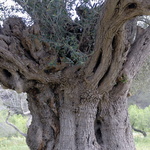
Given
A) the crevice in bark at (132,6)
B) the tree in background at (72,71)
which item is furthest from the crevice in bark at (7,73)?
the crevice in bark at (132,6)

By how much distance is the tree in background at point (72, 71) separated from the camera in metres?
4.70

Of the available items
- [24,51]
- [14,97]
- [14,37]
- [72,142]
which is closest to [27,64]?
[24,51]

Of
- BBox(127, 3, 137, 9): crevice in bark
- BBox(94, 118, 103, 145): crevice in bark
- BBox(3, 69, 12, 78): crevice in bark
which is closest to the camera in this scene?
BBox(127, 3, 137, 9): crevice in bark

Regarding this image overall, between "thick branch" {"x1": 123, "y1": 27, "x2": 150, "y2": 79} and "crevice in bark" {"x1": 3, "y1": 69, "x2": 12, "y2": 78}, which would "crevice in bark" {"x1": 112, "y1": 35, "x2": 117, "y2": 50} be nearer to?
"thick branch" {"x1": 123, "y1": 27, "x2": 150, "y2": 79}

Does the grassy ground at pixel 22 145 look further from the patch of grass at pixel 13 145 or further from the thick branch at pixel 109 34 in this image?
the thick branch at pixel 109 34

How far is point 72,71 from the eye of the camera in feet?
17.6

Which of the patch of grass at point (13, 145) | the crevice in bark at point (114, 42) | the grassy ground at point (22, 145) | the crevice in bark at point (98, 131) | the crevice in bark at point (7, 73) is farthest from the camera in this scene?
the patch of grass at point (13, 145)

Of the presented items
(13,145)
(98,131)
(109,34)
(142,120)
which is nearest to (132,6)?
(109,34)

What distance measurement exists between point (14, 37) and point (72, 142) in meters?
2.60

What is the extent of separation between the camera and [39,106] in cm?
596

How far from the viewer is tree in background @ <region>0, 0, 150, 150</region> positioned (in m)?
4.70

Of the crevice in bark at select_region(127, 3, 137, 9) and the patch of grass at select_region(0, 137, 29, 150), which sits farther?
the patch of grass at select_region(0, 137, 29, 150)

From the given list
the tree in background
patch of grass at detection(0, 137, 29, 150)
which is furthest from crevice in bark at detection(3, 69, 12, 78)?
patch of grass at detection(0, 137, 29, 150)

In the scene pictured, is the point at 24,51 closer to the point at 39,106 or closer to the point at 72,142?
the point at 39,106
